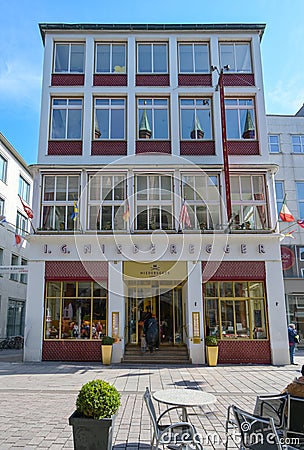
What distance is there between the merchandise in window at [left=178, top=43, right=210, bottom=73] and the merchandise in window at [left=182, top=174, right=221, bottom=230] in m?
5.50

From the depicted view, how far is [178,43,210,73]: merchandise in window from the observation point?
19219 mm

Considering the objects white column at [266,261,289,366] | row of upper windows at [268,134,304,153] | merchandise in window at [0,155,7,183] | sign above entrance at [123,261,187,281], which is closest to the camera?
white column at [266,261,289,366]

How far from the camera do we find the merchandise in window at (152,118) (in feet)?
60.3

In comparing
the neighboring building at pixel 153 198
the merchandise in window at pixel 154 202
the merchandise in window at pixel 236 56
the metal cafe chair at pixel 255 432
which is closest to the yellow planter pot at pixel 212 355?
the neighboring building at pixel 153 198

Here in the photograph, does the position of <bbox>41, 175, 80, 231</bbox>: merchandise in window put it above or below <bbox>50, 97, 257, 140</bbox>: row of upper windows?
below

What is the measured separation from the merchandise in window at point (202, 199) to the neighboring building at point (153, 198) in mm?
49

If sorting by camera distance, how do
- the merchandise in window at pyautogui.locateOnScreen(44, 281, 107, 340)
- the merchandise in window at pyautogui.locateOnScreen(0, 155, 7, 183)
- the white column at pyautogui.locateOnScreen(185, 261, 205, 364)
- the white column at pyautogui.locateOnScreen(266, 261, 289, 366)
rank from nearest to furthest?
the white column at pyautogui.locateOnScreen(266, 261, 289, 366), the white column at pyautogui.locateOnScreen(185, 261, 205, 364), the merchandise in window at pyautogui.locateOnScreen(44, 281, 107, 340), the merchandise in window at pyautogui.locateOnScreen(0, 155, 7, 183)

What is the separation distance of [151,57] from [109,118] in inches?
151

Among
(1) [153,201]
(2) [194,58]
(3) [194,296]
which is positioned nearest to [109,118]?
(1) [153,201]

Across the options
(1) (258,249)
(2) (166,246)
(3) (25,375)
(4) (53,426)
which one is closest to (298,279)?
(1) (258,249)

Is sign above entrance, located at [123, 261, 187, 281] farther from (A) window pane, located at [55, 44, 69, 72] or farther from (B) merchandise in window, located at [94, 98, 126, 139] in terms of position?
(A) window pane, located at [55, 44, 69, 72]

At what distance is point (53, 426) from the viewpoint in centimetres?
705

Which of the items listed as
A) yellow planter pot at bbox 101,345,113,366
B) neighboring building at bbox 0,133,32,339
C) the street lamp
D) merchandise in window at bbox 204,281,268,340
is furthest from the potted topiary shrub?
neighboring building at bbox 0,133,32,339

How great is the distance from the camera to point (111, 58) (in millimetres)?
19359
